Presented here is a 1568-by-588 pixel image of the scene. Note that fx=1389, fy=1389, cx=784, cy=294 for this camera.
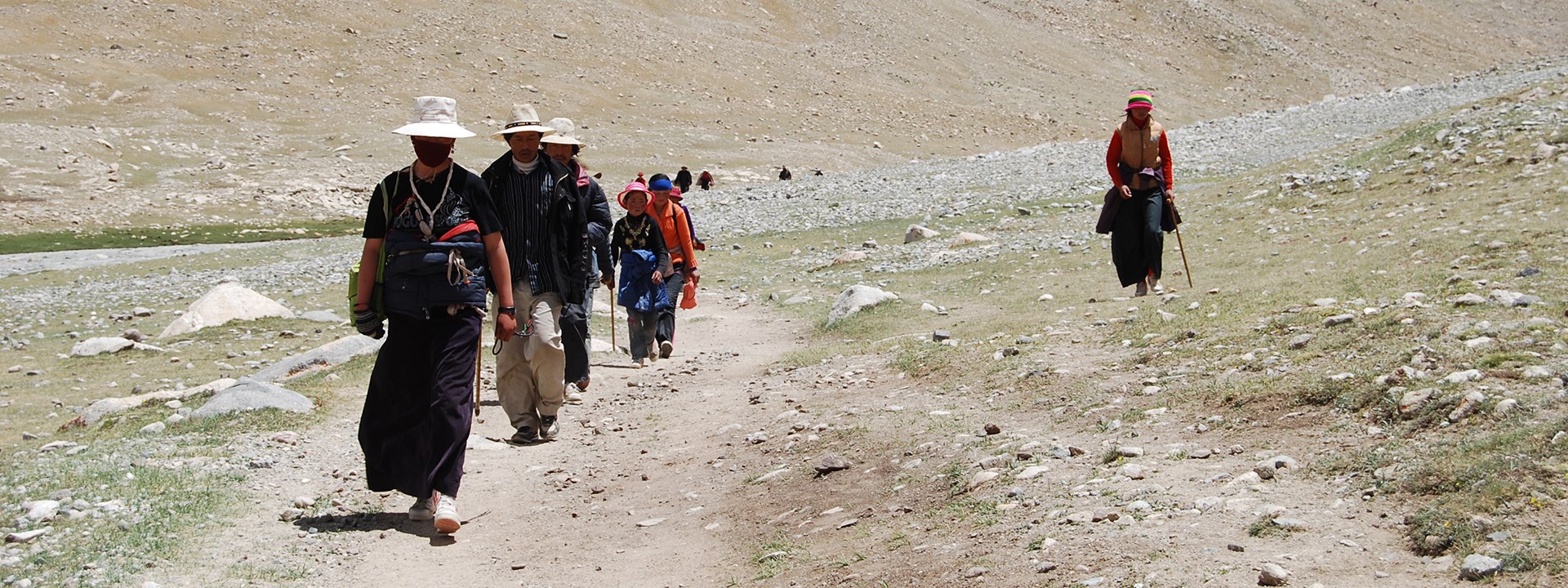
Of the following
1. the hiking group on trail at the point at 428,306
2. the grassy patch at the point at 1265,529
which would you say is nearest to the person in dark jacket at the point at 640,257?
the hiking group on trail at the point at 428,306

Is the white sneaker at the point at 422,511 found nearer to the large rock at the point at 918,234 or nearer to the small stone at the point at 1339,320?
the small stone at the point at 1339,320

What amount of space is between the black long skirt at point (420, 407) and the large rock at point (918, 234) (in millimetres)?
15080

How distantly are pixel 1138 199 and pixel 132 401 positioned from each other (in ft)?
30.0

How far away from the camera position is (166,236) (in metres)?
32.6

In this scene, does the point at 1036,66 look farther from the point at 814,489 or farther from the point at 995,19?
the point at 814,489

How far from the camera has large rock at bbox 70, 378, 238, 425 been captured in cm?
1089

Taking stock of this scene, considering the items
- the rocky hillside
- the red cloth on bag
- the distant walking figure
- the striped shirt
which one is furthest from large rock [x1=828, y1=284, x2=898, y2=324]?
the rocky hillside

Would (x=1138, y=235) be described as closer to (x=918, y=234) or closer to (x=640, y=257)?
(x=640, y=257)

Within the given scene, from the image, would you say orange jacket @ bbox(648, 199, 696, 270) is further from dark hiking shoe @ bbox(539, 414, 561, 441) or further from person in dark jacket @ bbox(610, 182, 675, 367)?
dark hiking shoe @ bbox(539, 414, 561, 441)

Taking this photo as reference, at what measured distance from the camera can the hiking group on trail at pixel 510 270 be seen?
6.77 m

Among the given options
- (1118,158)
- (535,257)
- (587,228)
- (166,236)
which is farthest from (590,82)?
(535,257)

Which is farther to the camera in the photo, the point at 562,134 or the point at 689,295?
the point at 689,295

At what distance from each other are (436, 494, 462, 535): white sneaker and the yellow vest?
7.73m

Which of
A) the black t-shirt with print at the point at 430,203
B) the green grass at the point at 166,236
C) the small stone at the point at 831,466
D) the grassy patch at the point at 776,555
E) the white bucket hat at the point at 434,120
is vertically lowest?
the green grass at the point at 166,236
